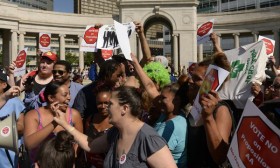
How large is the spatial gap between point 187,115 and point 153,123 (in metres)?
0.79

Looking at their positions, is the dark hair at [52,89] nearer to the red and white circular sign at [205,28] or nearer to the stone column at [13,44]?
the red and white circular sign at [205,28]

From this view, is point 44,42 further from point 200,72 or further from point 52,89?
point 200,72

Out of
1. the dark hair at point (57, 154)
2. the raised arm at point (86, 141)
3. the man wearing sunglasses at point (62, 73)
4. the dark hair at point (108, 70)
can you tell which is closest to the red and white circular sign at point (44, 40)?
the man wearing sunglasses at point (62, 73)

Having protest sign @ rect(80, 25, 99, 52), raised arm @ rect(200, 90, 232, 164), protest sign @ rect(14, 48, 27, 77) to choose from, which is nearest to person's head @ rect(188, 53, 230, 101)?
raised arm @ rect(200, 90, 232, 164)

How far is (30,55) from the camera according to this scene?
408 feet

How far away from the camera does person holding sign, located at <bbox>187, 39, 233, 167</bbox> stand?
3.47 metres

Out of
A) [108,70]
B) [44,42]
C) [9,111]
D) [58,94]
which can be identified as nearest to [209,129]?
[58,94]

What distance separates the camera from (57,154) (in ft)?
12.2

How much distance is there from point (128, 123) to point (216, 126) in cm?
86

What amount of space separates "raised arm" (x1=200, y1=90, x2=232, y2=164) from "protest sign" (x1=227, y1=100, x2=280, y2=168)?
27.6 inches

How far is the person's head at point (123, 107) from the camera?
11.0 feet

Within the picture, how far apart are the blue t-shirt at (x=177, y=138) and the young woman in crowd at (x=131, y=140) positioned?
2.27 ft

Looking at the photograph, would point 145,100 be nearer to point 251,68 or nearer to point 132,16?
point 251,68

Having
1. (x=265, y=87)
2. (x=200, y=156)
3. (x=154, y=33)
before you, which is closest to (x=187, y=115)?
(x=200, y=156)
